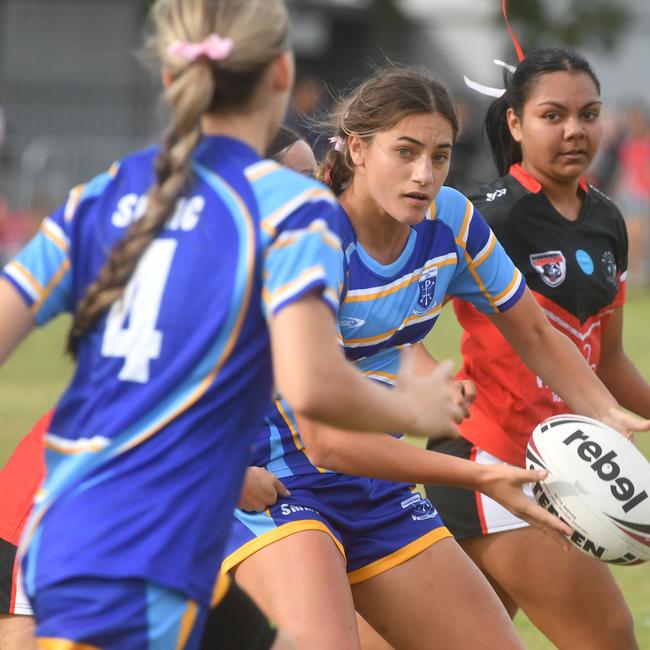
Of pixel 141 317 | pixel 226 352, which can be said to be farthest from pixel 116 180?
pixel 226 352

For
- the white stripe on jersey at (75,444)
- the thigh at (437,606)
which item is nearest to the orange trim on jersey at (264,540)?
the thigh at (437,606)

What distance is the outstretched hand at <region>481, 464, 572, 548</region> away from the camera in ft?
11.4

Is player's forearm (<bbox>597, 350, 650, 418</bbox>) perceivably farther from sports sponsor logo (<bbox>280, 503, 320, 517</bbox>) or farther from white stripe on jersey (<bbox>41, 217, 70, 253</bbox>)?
white stripe on jersey (<bbox>41, 217, 70, 253</bbox>)

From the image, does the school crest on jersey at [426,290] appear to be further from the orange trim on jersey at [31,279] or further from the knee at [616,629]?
the orange trim on jersey at [31,279]

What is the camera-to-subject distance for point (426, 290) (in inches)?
163

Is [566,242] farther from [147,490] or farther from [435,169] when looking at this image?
[147,490]

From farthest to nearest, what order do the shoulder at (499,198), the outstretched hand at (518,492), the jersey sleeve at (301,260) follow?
the shoulder at (499,198) → the outstretched hand at (518,492) → the jersey sleeve at (301,260)

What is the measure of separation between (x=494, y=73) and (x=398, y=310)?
25.7 metres

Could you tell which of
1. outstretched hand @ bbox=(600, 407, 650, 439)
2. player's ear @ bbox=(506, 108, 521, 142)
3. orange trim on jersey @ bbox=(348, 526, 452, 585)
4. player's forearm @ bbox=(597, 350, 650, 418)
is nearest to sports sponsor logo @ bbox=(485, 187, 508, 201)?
player's ear @ bbox=(506, 108, 521, 142)

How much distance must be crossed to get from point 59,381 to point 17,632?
8343mm

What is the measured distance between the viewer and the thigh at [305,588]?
367cm

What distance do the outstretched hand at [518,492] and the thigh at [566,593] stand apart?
89 centimetres

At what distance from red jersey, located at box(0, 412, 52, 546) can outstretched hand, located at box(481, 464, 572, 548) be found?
47.9 inches

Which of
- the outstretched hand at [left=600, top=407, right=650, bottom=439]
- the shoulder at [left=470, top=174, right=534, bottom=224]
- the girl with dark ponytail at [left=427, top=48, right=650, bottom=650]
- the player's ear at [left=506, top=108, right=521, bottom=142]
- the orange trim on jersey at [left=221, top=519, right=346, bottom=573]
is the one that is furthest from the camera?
the player's ear at [left=506, top=108, right=521, bottom=142]
